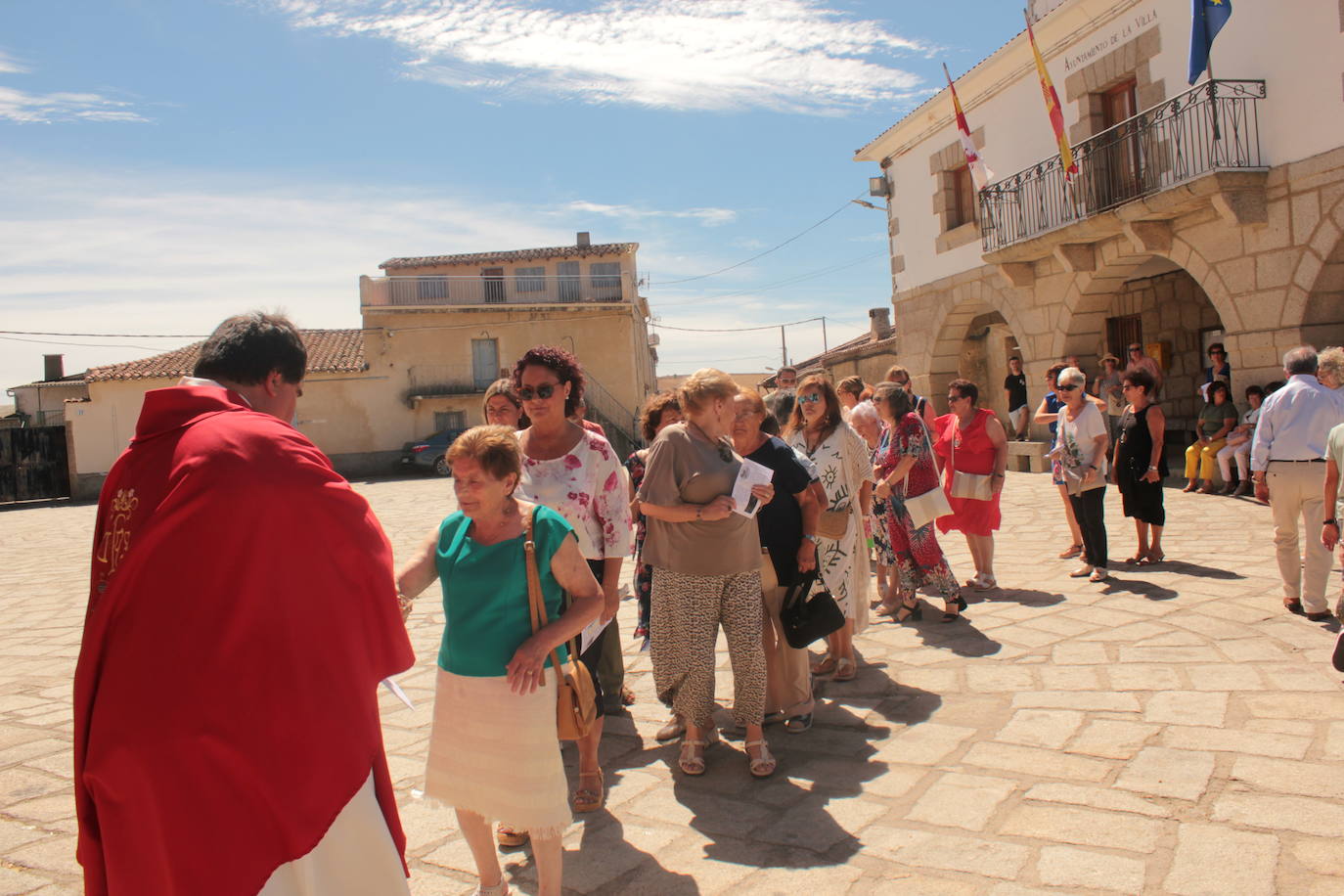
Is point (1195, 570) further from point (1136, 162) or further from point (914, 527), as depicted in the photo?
point (1136, 162)

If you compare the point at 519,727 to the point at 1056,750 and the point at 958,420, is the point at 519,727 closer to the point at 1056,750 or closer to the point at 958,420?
the point at 1056,750

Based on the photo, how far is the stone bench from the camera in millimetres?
14875

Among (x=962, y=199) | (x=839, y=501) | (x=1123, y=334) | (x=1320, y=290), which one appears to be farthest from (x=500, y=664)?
(x=962, y=199)

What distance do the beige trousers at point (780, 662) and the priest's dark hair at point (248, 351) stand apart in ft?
8.81

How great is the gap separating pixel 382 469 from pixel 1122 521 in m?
27.3

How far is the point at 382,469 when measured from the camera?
33.0 m

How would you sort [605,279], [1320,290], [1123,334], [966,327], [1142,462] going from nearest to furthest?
[1142,462] < [1320,290] < [1123,334] < [966,327] < [605,279]

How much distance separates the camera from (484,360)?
3522cm

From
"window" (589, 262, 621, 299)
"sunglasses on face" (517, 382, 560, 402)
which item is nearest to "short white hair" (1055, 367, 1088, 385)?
"sunglasses on face" (517, 382, 560, 402)

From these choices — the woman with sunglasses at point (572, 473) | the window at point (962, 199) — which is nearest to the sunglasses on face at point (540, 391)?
the woman with sunglasses at point (572, 473)

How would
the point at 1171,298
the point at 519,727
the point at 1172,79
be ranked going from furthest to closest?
the point at 1171,298 < the point at 1172,79 < the point at 519,727

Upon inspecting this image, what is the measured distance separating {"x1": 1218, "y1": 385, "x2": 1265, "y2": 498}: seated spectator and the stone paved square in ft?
16.8

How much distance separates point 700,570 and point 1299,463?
3.90 m

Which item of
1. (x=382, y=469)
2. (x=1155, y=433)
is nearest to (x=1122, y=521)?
(x=1155, y=433)
